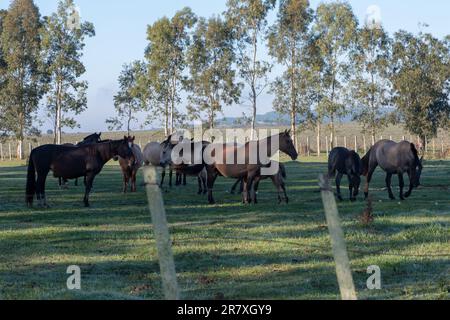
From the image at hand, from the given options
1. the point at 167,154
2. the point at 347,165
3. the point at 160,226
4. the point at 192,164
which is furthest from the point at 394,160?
the point at 160,226

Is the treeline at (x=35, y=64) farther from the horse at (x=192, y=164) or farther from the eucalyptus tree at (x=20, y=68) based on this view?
the horse at (x=192, y=164)

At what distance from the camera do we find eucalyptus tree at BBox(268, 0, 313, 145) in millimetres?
67125

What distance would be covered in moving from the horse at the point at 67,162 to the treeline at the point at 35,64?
39546mm

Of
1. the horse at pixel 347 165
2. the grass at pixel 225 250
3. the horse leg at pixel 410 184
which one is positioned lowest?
the grass at pixel 225 250

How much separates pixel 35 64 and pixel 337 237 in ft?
211

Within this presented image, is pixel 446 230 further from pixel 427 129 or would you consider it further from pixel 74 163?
pixel 427 129

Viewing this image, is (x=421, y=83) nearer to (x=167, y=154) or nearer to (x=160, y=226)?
(x=167, y=154)

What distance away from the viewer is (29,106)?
68.4 metres

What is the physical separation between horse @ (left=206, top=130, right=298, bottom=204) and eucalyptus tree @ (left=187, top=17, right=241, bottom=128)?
4338 cm

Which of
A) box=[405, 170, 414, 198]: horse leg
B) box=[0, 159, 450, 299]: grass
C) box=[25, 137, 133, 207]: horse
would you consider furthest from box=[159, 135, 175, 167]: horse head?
box=[405, 170, 414, 198]: horse leg

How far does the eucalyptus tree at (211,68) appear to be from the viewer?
66.8m

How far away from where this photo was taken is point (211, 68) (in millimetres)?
67688

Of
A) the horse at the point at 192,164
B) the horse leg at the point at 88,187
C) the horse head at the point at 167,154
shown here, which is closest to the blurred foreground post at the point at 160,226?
the horse leg at the point at 88,187
